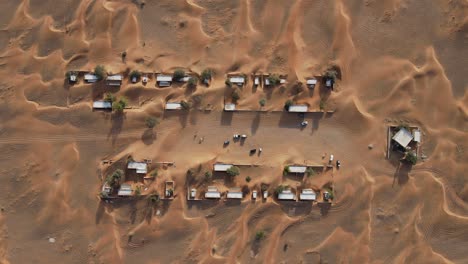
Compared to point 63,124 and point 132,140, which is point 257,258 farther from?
point 63,124

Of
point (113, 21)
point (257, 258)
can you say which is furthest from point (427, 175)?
point (113, 21)

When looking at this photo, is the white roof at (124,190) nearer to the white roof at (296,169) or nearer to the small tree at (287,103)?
the white roof at (296,169)

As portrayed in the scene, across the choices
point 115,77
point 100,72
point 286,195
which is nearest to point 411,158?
point 286,195

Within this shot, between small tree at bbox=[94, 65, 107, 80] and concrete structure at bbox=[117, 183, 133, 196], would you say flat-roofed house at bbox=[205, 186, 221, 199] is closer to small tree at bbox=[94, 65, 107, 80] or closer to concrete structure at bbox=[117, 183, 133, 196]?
concrete structure at bbox=[117, 183, 133, 196]

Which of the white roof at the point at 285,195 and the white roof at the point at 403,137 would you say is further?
the white roof at the point at 403,137

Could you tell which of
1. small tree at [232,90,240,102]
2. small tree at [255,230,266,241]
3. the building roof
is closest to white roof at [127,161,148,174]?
small tree at [232,90,240,102]

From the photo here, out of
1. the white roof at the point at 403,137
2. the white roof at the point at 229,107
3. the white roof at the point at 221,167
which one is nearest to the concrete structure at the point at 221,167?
the white roof at the point at 221,167
